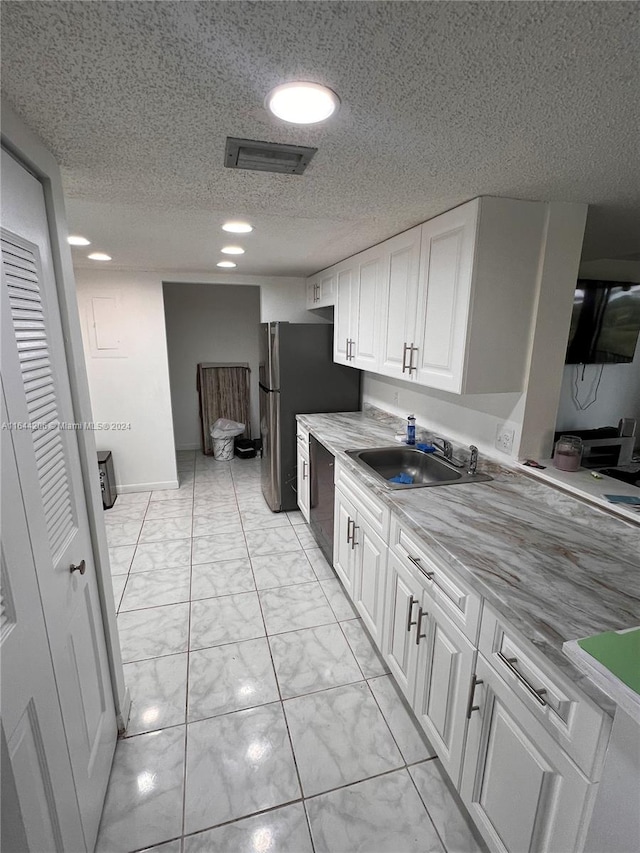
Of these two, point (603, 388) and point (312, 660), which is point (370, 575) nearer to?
point (312, 660)

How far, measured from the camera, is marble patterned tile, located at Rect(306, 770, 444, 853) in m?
1.29

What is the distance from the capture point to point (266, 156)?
4.05 ft

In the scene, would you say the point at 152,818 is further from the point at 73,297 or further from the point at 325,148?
the point at 325,148

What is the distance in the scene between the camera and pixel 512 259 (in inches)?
66.0

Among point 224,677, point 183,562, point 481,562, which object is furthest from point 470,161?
point 183,562

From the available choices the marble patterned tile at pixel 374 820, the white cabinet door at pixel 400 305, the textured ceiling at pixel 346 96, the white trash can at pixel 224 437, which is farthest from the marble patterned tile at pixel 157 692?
the white trash can at pixel 224 437

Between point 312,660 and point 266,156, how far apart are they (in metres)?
2.17

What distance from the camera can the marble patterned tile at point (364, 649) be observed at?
1.96 metres

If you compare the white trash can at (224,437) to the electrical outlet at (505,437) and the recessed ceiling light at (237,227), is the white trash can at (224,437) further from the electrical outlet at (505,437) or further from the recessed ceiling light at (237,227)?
the electrical outlet at (505,437)

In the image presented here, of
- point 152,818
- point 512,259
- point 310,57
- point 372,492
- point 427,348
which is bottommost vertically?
point 152,818

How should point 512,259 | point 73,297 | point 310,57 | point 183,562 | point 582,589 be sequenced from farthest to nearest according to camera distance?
point 183,562 → point 512,259 → point 73,297 → point 582,589 → point 310,57

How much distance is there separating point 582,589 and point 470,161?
1315mm

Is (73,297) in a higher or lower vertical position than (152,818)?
higher

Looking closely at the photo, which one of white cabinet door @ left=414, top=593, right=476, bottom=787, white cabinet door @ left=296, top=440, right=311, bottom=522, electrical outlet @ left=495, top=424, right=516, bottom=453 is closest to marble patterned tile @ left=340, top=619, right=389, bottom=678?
A: white cabinet door @ left=414, top=593, right=476, bottom=787
